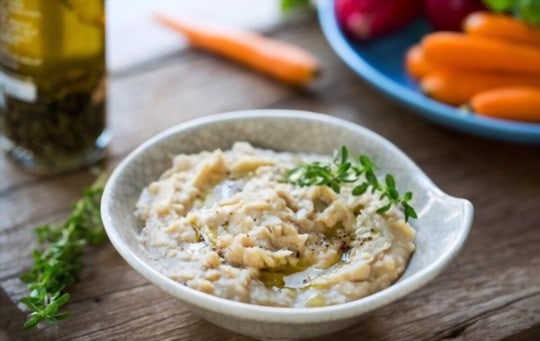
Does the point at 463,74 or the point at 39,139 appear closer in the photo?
the point at 39,139

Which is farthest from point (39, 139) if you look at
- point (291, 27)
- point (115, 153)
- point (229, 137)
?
point (291, 27)

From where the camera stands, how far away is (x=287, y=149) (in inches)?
72.4

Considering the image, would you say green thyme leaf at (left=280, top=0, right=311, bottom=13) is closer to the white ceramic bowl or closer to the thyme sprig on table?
the white ceramic bowl

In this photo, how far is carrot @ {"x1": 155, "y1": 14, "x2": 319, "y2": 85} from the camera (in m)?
2.35

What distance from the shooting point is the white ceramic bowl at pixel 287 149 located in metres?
1.34

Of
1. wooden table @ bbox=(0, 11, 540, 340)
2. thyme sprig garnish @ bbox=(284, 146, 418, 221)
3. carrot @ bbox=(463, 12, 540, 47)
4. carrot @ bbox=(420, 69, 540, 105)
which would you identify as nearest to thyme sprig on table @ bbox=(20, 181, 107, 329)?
wooden table @ bbox=(0, 11, 540, 340)

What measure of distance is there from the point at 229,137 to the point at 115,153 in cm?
39

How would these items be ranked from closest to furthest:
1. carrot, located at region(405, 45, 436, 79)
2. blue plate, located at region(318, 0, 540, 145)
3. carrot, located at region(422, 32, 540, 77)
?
blue plate, located at region(318, 0, 540, 145) → carrot, located at region(422, 32, 540, 77) → carrot, located at region(405, 45, 436, 79)

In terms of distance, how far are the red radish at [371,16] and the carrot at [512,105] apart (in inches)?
17.6

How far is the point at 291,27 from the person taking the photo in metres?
2.65

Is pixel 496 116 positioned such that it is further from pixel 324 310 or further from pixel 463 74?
pixel 324 310

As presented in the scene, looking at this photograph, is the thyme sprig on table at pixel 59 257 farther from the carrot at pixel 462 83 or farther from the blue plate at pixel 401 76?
the carrot at pixel 462 83

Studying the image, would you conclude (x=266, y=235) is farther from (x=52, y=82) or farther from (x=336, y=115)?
(x=336, y=115)

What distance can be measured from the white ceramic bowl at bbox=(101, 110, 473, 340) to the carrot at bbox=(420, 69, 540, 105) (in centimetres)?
50
